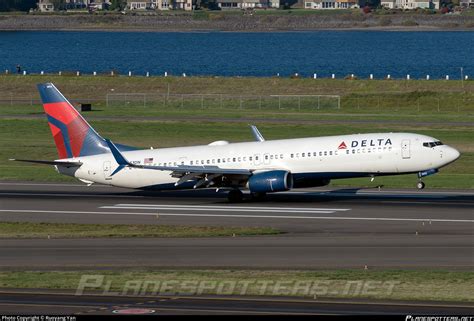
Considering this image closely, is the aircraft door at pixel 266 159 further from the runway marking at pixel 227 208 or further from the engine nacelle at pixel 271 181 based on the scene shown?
the runway marking at pixel 227 208

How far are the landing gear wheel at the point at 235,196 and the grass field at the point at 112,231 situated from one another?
9.50 m

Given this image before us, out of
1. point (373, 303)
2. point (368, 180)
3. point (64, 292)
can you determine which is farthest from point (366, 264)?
point (368, 180)

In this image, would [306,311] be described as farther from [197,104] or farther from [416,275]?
[197,104]

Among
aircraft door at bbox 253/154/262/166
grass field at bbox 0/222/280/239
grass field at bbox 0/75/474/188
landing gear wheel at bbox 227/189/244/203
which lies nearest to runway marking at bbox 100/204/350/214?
landing gear wheel at bbox 227/189/244/203

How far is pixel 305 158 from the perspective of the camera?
62656 millimetres

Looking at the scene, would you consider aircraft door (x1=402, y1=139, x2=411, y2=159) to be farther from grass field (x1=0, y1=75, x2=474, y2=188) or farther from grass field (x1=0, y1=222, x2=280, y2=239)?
grass field (x1=0, y1=222, x2=280, y2=239)

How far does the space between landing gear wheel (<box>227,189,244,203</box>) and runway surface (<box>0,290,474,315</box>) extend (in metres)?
28.2

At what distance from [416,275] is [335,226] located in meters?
13.4

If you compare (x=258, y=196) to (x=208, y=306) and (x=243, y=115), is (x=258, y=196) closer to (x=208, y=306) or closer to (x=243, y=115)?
(x=208, y=306)

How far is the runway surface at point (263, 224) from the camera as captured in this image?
4506 cm

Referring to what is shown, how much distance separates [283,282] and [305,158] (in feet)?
76.8

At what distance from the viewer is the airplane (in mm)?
62000

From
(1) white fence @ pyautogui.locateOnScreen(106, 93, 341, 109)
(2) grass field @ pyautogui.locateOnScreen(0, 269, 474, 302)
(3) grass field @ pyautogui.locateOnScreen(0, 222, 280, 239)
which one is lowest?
(1) white fence @ pyautogui.locateOnScreen(106, 93, 341, 109)

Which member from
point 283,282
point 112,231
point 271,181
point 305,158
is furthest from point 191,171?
point 283,282
